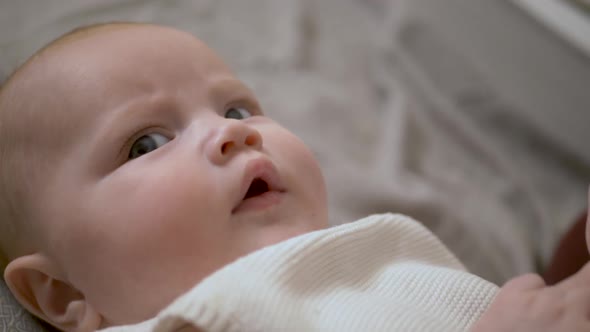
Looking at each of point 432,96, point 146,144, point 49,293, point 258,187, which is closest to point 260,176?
point 258,187

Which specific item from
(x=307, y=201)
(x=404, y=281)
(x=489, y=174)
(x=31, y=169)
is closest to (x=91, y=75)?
(x=31, y=169)

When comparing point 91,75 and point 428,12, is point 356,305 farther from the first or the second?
point 428,12

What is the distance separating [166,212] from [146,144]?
0.10m

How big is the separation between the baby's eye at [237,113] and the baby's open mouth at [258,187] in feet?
0.40

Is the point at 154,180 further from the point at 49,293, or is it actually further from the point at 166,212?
the point at 49,293

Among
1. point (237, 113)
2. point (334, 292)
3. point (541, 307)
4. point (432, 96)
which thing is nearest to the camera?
point (541, 307)

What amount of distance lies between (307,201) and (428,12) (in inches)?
37.1

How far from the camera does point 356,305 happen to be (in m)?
0.59

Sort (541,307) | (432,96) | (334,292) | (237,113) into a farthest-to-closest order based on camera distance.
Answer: (432,96) → (237,113) → (334,292) → (541,307)

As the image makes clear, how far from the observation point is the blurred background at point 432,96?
118 centimetres

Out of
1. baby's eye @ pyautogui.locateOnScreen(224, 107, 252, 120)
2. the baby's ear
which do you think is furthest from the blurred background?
the baby's ear

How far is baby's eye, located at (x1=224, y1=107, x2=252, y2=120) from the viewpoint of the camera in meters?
0.77

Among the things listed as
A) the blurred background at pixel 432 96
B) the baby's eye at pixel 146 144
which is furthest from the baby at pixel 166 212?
the blurred background at pixel 432 96

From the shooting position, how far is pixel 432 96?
1.45 m
